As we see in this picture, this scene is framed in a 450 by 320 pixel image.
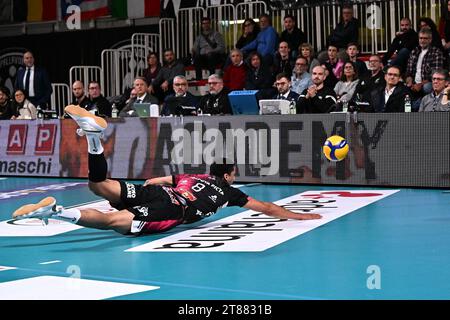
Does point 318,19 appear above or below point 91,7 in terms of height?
below

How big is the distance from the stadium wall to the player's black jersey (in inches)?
170

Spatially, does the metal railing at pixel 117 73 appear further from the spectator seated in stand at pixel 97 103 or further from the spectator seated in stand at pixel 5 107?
the spectator seated in stand at pixel 97 103

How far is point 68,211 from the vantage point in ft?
24.9

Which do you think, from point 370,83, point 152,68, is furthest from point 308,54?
point 152,68


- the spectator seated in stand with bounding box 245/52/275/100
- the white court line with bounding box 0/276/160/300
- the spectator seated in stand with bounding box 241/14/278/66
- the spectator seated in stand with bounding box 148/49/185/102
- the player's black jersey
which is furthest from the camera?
the spectator seated in stand with bounding box 148/49/185/102

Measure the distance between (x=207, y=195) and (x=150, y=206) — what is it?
682 mm

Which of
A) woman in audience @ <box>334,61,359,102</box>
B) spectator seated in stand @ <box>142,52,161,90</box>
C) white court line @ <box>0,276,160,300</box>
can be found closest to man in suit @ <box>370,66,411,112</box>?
woman in audience @ <box>334,61,359,102</box>

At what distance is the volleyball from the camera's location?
11969mm

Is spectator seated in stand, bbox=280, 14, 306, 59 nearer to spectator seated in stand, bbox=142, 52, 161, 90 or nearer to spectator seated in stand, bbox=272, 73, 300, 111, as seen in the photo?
spectator seated in stand, bbox=142, 52, 161, 90

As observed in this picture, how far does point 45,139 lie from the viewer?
15805 millimetres

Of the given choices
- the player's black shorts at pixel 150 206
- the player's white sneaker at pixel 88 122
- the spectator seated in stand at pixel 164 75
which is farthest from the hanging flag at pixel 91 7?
the player's white sneaker at pixel 88 122

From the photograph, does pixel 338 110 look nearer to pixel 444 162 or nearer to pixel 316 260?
pixel 444 162

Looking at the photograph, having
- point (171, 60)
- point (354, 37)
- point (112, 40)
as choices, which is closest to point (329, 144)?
point (354, 37)

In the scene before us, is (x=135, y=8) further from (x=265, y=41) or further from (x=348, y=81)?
(x=348, y=81)
